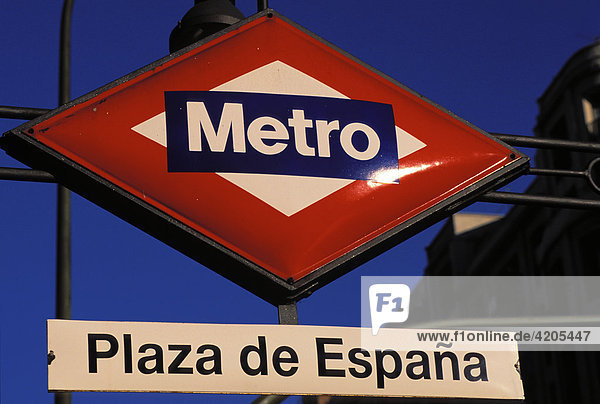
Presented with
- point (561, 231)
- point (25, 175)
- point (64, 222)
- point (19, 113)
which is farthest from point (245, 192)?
point (561, 231)

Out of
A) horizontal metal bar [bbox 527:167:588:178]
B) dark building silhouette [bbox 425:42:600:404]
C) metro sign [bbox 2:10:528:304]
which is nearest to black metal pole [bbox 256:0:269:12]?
metro sign [bbox 2:10:528:304]

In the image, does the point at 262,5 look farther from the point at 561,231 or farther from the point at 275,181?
the point at 561,231

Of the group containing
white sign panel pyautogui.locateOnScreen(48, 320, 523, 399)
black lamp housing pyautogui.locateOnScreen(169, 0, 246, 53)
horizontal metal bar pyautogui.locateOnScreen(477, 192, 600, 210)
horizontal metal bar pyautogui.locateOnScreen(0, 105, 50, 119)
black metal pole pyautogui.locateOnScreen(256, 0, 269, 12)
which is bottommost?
white sign panel pyautogui.locateOnScreen(48, 320, 523, 399)

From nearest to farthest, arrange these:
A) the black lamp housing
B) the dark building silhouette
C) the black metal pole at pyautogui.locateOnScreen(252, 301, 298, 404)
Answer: the black metal pole at pyautogui.locateOnScreen(252, 301, 298, 404) < the black lamp housing < the dark building silhouette

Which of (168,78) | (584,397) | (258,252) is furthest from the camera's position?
(584,397)

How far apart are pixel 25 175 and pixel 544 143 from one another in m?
2.20

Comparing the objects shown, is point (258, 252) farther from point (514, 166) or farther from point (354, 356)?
point (514, 166)

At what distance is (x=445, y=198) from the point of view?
4109 millimetres

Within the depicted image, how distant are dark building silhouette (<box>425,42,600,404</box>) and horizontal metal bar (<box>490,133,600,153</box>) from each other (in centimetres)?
2832

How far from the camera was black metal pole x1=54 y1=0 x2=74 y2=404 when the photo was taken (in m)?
8.20

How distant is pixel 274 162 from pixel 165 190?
409 millimetres

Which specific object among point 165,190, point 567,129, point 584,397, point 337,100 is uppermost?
point 567,129

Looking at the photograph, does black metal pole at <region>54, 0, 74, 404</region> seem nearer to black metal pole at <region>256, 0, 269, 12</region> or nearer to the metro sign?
black metal pole at <region>256, 0, 269, 12</region>

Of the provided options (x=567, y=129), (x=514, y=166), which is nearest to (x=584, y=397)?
(x=567, y=129)
